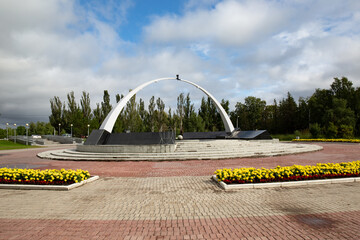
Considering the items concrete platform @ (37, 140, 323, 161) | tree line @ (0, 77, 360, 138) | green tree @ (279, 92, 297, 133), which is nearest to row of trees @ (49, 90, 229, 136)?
tree line @ (0, 77, 360, 138)

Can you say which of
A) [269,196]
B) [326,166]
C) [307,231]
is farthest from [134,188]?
[326,166]

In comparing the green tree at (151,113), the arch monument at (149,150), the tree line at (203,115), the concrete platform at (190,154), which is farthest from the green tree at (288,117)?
the concrete platform at (190,154)

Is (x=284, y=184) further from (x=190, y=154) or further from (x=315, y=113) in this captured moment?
(x=315, y=113)

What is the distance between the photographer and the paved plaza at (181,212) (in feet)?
12.1

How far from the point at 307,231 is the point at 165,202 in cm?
299

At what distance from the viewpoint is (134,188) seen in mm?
6695

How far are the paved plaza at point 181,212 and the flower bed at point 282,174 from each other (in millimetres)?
490

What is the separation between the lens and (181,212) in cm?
462

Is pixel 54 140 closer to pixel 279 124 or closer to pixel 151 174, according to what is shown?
pixel 151 174

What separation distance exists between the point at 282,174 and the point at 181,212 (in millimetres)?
4138

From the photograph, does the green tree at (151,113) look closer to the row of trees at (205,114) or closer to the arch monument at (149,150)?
the row of trees at (205,114)

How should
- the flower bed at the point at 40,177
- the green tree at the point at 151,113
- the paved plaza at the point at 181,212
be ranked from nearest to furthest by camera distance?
the paved plaza at the point at 181,212 → the flower bed at the point at 40,177 → the green tree at the point at 151,113

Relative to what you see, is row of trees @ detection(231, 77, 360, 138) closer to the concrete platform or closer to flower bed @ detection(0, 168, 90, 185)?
the concrete platform

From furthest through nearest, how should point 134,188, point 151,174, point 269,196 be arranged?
point 151,174
point 134,188
point 269,196
